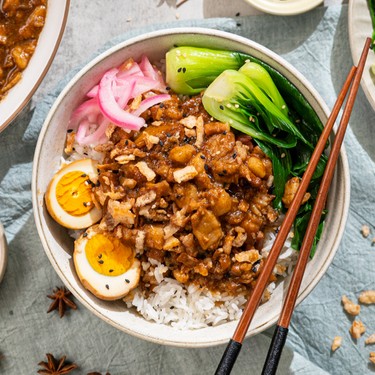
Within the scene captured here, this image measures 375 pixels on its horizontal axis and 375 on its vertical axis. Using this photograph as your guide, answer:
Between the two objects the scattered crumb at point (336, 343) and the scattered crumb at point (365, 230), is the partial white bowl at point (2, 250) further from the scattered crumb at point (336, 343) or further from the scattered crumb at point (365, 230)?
the scattered crumb at point (365, 230)

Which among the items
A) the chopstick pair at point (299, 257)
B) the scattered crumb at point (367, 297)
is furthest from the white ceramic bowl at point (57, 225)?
the scattered crumb at point (367, 297)

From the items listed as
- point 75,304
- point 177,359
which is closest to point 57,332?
point 75,304

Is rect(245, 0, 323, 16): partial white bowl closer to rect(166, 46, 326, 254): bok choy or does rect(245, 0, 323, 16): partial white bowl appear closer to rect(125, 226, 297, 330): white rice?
rect(166, 46, 326, 254): bok choy

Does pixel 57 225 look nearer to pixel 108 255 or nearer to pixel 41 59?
pixel 108 255

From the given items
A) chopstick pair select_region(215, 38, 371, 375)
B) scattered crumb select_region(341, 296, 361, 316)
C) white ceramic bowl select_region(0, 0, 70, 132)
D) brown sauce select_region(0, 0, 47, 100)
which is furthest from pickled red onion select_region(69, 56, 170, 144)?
scattered crumb select_region(341, 296, 361, 316)

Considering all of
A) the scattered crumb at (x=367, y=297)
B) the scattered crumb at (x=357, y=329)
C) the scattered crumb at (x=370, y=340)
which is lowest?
the scattered crumb at (x=370, y=340)

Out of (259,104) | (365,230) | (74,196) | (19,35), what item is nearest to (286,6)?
(259,104)

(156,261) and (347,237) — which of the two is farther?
(347,237)

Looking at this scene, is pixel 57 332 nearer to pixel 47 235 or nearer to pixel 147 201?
pixel 47 235
